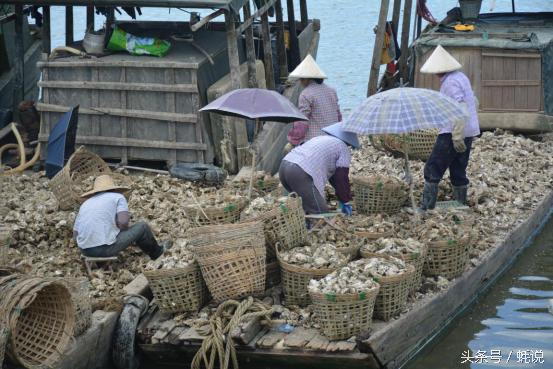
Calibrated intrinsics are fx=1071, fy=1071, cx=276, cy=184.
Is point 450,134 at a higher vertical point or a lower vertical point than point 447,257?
higher

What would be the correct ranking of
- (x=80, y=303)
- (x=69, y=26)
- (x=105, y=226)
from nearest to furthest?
(x=80, y=303)
(x=105, y=226)
(x=69, y=26)

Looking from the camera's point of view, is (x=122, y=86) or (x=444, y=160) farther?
Result: (x=122, y=86)

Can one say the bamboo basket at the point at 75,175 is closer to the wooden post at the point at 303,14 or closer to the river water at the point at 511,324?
the river water at the point at 511,324

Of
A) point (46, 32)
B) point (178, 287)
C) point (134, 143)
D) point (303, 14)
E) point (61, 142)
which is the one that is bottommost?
point (178, 287)

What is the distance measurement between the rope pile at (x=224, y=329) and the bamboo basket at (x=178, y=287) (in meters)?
0.27

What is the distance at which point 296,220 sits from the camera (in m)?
9.82

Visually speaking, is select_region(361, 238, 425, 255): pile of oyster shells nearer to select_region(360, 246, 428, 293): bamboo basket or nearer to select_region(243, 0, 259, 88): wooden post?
select_region(360, 246, 428, 293): bamboo basket

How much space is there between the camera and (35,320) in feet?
29.1

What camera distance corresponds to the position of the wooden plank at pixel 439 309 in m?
9.13

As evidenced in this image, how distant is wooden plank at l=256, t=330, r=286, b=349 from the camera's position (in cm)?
901

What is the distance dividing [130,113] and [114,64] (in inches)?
26.4

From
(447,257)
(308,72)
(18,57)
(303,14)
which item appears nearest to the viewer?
(447,257)

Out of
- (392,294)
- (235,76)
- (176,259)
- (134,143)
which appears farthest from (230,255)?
(134,143)

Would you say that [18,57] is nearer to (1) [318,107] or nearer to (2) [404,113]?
(1) [318,107]
